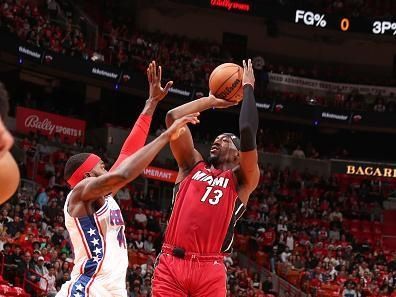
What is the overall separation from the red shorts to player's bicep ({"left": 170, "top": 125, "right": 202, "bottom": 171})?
2.29 feet

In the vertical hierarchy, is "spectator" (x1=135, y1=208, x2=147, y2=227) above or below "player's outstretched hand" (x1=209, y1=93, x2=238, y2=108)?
below

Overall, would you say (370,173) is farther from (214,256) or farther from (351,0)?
(214,256)

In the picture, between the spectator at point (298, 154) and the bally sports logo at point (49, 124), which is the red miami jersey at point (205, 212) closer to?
the bally sports logo at point (49, 124)

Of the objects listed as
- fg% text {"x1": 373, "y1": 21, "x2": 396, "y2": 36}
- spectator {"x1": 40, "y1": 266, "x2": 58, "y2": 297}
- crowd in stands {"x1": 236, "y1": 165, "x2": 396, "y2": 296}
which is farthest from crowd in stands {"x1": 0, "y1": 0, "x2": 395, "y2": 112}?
spectator {"x1": 40, "y1": 266, "x2": 58, "y2": 297}

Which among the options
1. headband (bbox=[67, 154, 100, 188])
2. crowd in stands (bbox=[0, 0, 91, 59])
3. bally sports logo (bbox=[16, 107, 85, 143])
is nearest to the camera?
headband (bbox=[67, 154, 100, 188])

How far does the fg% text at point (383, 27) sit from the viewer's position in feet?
91.8

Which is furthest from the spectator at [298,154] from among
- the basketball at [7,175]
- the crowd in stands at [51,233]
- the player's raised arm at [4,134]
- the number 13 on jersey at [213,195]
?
the player's raised arm at [4,134]

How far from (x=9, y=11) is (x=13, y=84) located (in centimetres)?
349

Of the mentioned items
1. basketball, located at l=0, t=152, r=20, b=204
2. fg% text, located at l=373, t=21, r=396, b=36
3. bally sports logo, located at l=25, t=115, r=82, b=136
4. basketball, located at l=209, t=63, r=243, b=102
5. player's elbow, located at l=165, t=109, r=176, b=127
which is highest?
fg% text, located at l=373, t=21, r=396, b=36

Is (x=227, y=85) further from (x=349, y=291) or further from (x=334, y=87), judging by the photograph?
(x=334, y=87)

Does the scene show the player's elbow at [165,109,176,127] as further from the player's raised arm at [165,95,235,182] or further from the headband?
the headband

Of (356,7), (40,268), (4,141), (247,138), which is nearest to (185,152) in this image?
(247,138)

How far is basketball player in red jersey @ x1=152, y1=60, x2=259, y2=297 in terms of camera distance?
511 centimetres

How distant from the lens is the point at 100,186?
14.1 ft
